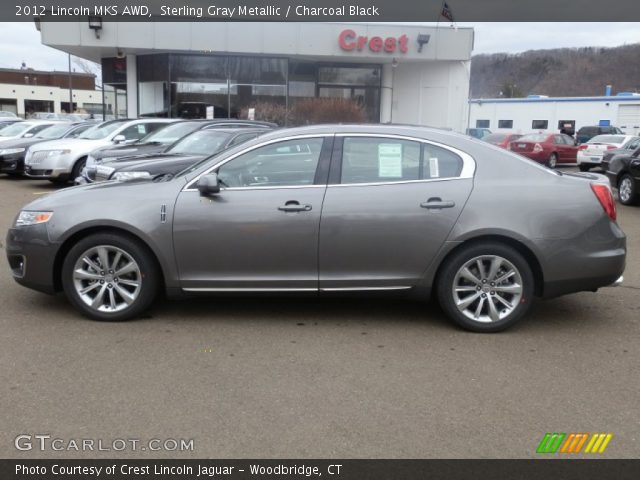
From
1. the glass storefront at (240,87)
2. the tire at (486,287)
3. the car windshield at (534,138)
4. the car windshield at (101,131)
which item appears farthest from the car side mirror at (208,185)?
the car windshield at (534,138)

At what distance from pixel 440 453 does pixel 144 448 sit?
154cm

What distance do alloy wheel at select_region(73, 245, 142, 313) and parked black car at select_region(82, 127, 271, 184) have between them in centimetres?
373

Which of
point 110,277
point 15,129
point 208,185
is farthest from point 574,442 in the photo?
point 15,129

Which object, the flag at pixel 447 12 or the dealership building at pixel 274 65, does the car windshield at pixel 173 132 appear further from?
the flag at pixel 447 12

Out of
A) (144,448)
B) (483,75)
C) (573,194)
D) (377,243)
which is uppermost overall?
(483,75)

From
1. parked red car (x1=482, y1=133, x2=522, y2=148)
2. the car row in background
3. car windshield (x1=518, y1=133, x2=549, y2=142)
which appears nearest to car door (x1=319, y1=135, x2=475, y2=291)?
the car row in background

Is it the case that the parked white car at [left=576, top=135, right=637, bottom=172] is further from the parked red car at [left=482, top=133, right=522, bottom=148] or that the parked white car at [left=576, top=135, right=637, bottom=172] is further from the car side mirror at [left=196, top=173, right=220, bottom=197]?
the car side mirror at [left=196, top=173, right=220, bottom=197]

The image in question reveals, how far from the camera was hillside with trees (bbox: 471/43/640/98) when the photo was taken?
5022 inches

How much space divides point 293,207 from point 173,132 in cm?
809

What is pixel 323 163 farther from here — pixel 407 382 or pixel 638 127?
pixel 638 127

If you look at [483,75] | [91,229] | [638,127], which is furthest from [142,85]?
[483,75]

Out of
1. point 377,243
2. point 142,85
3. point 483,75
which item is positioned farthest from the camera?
point 483,75

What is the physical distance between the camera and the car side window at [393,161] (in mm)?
5062

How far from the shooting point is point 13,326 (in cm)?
502
